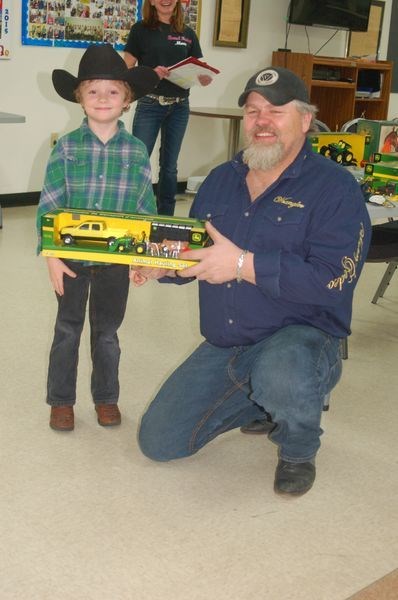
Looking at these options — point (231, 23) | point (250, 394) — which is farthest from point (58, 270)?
point (231, 23)

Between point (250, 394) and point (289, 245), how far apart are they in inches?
17.0

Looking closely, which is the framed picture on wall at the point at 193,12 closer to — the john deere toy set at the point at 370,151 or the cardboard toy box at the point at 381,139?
the john deere toy set at the point at 370,151

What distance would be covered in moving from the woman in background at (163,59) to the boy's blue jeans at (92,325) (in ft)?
8.55

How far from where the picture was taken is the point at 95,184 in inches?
92.9

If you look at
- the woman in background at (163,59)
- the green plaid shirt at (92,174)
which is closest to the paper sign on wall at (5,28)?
the woman in background at (163,59)

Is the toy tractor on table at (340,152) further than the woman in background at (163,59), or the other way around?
the woman in background at (163,59)

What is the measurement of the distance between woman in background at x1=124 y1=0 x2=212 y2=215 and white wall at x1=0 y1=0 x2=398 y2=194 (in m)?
1.04

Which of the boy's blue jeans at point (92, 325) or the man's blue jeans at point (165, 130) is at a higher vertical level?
the man's blue jeans at point (165, 130)

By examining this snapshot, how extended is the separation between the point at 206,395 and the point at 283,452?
0.27 m

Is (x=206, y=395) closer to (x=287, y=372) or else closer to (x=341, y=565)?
(x=287, y=372)

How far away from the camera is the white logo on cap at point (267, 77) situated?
2.16 m

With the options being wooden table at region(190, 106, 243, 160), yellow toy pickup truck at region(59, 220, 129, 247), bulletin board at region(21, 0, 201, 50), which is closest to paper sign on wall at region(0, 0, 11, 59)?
bulletin board at region(21, 0, 201, 50)

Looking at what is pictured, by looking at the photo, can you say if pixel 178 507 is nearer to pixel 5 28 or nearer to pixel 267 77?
pixel 267 77

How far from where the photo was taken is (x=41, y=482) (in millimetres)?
2219
